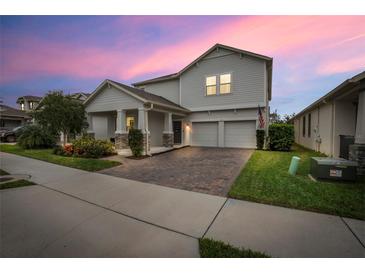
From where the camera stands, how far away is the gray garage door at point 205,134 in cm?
1427

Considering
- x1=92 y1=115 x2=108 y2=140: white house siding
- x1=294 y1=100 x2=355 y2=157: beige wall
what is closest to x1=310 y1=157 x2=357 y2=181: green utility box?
x1=294 y1=100 x2=355 y2=157: beige wall

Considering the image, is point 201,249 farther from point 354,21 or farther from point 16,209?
point 354,21

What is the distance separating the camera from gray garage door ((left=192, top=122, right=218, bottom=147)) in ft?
46.8

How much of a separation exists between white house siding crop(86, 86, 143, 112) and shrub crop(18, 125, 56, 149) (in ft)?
13.5

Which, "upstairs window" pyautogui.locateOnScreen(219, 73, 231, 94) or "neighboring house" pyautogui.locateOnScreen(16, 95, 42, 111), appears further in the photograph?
"neighboring house" pyautogui.locateOnScreen(16, 95, 42, 111)

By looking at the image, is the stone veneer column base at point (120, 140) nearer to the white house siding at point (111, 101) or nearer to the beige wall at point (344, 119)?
the white house siding at point (111, 101)

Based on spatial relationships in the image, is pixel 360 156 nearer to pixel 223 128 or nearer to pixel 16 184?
pixel 223 128

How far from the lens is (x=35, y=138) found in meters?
12.9

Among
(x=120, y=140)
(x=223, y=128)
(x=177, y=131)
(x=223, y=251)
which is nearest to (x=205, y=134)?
(x=223, y=128)

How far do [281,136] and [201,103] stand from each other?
640cm

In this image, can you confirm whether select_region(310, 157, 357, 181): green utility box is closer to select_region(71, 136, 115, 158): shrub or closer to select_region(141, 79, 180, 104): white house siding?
select_region(71, 136, 115, 158): shrub

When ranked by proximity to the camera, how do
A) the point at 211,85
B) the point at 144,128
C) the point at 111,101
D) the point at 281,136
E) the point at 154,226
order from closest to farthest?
the point at 154,226, the point at 144,128, the point at 281,136, the point at 111,101, the point at 211,85

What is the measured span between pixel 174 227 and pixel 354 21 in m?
6.30
